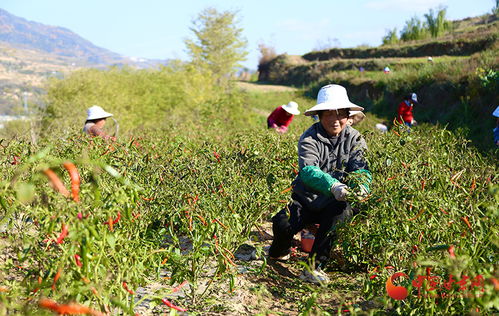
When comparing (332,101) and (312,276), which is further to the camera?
(332,101)

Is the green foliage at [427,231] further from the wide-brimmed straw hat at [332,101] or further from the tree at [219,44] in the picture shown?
the tree at [219,44]

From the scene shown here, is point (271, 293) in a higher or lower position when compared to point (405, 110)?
lower

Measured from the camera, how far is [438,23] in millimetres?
29219

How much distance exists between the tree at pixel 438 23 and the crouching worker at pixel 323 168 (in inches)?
1124

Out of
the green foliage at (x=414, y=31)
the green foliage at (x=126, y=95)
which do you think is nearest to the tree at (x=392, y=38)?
the green foliage at (x=414, y=31)

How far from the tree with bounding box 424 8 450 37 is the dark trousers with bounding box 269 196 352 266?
94.7 ft

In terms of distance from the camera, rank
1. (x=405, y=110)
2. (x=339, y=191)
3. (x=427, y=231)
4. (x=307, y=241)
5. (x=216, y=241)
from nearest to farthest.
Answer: (x=427, y=231)
(x=216, y=241)
(x=339, y=191)
(x=307, y=241)
(x=405, y=110)

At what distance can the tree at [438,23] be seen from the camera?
94.8 ft

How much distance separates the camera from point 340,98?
11.0 feet

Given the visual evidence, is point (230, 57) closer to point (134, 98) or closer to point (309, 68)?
point (309, 68)

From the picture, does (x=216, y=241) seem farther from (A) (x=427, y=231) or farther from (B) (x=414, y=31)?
(B) (x=414, y=31)

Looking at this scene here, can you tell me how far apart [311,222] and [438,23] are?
29327mm

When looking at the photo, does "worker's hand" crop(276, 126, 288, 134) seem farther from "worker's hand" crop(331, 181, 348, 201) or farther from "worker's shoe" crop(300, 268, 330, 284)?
"worker's hand" crop(331, 181, 348, 201)

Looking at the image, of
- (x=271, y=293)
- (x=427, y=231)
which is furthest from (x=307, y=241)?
(x=427, y=231)
